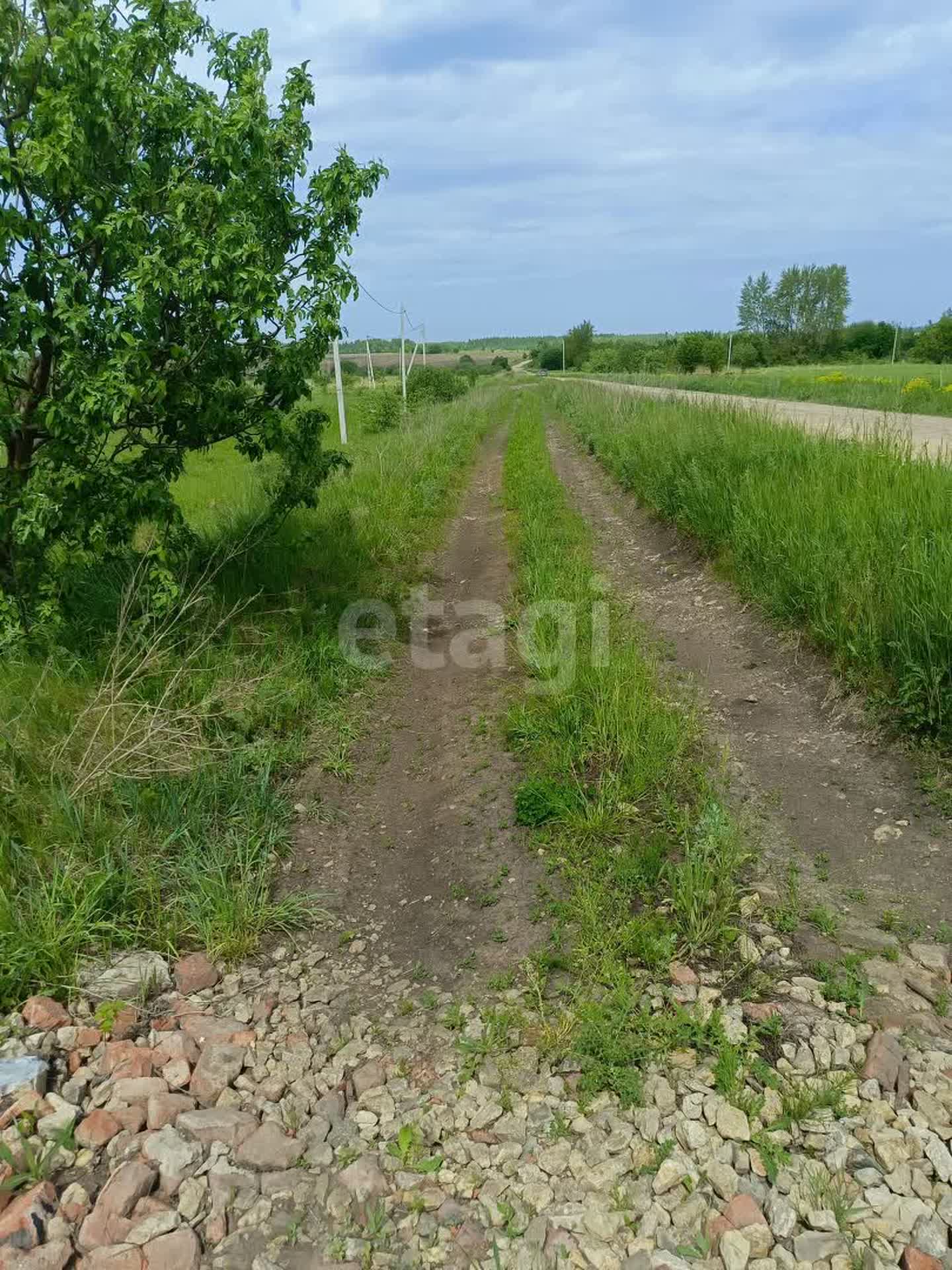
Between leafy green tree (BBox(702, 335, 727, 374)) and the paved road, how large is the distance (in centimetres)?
3936

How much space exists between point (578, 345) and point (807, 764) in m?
107

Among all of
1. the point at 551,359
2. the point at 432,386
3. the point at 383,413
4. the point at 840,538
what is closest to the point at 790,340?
the point at 551,359

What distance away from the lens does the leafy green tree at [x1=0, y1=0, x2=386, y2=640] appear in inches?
162

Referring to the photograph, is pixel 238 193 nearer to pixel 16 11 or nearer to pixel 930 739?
pixel 16 11

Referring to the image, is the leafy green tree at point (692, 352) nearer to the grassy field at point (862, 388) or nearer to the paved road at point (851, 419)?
the grassy field at point (862, 388)

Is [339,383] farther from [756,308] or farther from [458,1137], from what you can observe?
[756,308]

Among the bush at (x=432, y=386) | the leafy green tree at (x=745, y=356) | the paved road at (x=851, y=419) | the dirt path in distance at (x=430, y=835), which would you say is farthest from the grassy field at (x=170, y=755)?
the leafy green tree at (x=745, y=356)

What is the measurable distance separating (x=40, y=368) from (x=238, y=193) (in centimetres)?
147

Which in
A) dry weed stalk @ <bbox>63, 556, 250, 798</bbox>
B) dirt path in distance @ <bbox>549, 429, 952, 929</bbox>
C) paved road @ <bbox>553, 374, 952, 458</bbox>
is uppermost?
paved road @ <bbox>553, 374, 952, 458</bbox>

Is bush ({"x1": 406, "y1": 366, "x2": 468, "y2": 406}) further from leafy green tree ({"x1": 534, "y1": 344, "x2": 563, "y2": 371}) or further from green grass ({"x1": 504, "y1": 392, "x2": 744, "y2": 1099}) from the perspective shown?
leafy green tree ({"x1": 534, "y1": 344, "x2": 563, "y2": 371})

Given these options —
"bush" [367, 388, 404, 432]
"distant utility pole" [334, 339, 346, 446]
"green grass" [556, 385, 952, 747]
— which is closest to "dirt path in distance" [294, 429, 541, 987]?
"green grass" [556, 385, 952, 747]

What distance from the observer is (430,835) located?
4.02 metres

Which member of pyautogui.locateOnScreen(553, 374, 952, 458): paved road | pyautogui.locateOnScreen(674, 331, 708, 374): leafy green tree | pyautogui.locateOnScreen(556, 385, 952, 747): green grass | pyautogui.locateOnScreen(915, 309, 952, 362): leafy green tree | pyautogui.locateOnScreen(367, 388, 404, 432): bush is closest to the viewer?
pyautogui.locateOnScreen(556, 385, 952, 747): green grass

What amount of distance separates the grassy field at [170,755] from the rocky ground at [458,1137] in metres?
0.30
